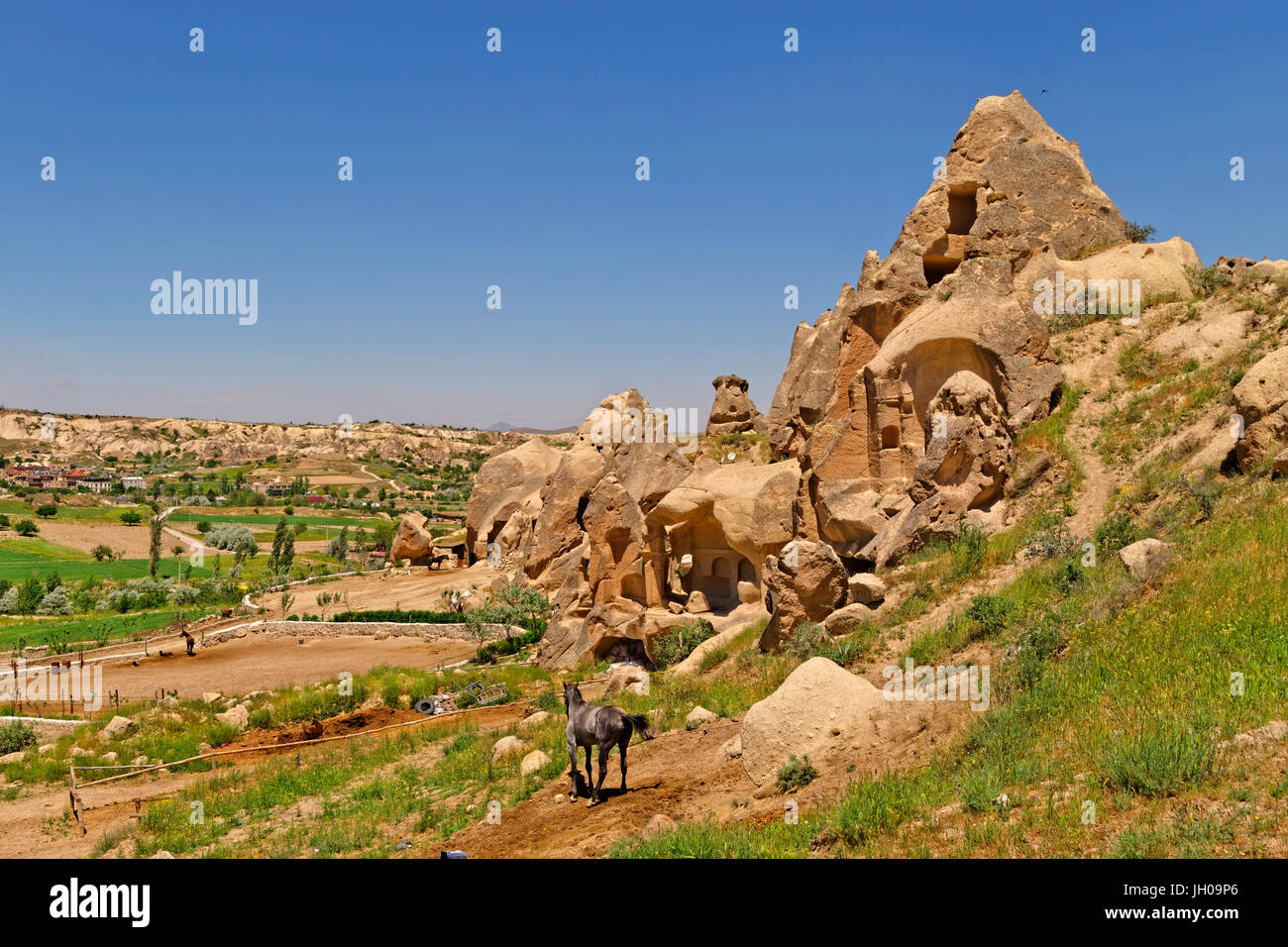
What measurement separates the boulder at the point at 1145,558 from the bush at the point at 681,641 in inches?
513

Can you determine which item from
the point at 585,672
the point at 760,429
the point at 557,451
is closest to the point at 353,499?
the point at 557,451

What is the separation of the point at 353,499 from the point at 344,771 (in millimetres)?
120826

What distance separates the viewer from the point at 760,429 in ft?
161

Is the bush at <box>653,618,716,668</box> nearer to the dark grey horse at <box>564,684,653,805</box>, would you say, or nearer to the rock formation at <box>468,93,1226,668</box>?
the rock formation at <box>468,93,1226,668</box>

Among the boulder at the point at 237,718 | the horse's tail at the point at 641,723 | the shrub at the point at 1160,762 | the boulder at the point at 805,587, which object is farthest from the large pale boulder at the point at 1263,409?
the boulder at the point at 237,718

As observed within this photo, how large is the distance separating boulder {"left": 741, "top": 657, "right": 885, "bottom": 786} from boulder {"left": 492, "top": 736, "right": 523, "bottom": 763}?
20.2ft

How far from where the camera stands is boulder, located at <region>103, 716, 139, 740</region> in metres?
22.7

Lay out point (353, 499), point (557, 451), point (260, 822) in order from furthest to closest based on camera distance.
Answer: point (353, 499), point (557, 451), point (260, 822)

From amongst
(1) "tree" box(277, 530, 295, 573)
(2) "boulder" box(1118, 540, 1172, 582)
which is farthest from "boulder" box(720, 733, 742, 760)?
(1) "tree" box(277, 530, 295, 573)

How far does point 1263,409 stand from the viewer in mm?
13305

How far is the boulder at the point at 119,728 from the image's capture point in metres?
22.7
